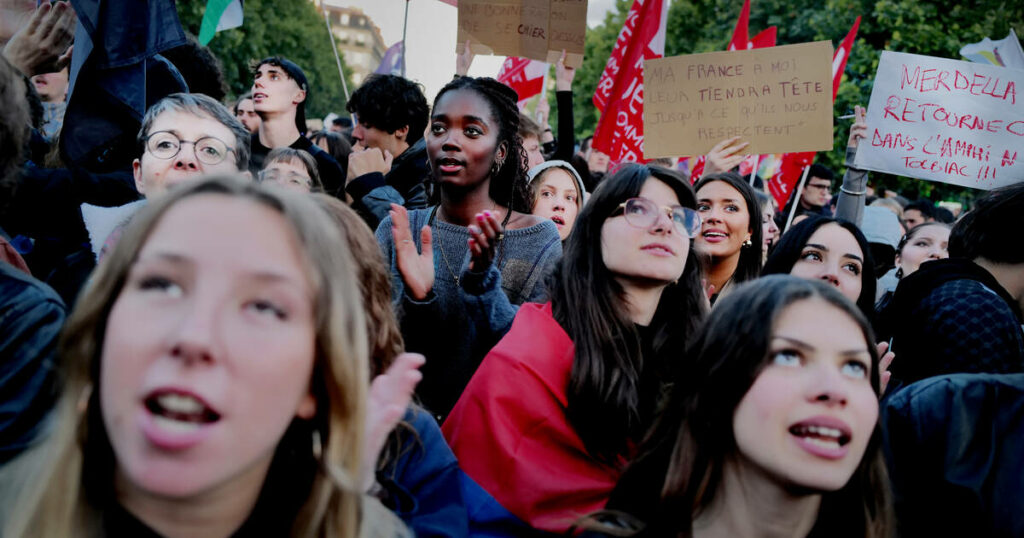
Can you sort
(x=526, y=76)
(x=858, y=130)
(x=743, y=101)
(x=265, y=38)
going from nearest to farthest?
(x=743, y=101) → (x=858, y=130) → (x=526, y=76) → (x=265, y=38)

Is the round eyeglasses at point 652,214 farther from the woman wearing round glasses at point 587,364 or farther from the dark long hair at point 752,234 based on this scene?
the dark long hair at point 752,234

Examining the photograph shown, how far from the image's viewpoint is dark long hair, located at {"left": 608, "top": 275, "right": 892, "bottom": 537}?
2.06 m

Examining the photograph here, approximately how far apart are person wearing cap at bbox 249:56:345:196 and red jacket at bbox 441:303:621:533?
9.13ft

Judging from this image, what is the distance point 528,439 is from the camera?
2.62 m

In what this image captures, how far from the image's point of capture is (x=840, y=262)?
3.74m

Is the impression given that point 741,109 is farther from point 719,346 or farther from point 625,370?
point 719,346

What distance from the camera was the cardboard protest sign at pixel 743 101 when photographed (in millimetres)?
5094

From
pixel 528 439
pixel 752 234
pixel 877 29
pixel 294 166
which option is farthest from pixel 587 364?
pixel 877 29

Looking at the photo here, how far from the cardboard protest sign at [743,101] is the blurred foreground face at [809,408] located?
10.7 feet

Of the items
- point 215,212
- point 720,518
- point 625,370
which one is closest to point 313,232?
point 215,212

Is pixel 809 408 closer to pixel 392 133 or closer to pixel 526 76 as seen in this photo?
pixel 392 133

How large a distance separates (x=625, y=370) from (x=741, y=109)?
289 cm

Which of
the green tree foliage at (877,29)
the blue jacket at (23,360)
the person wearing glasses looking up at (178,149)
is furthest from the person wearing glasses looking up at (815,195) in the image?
the blue jacket at (23,360)

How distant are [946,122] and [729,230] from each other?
67.7 inches
